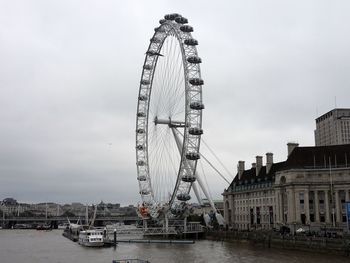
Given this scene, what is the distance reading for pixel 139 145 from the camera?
3078 inches

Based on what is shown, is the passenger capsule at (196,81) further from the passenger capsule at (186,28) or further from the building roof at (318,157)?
the building roof at (318,157)

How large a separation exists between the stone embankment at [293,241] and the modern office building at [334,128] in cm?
9002

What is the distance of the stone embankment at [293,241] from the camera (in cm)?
4556

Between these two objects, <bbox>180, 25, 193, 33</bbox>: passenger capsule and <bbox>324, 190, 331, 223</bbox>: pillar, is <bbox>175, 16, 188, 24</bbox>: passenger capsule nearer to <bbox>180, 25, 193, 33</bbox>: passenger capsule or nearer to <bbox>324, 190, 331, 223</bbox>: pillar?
<bbox>180, 25, 193, 33</bbox>: passenger capsule

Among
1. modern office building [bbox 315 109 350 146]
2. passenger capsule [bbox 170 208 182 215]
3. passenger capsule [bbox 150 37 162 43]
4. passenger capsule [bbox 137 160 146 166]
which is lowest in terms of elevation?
passenger capsule [bbox 170 208 182 215]

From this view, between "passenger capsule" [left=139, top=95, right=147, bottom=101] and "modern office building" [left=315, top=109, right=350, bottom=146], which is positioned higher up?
"modern office building" [left=315, top=109, right=350, bottom=146]

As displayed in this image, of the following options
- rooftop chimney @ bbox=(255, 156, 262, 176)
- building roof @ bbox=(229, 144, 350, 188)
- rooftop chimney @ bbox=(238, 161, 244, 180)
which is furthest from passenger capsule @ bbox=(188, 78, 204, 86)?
rooftop chimney @ bbox=(238, 161, 244, 180)

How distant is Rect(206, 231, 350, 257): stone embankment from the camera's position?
45.6 meters

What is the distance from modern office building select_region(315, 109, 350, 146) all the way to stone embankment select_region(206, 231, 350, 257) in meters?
90.0

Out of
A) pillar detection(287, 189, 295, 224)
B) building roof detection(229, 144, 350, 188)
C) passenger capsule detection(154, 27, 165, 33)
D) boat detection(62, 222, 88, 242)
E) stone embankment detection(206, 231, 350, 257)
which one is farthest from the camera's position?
boat detection(62, 222, 88, 242)

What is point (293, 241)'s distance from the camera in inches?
2074

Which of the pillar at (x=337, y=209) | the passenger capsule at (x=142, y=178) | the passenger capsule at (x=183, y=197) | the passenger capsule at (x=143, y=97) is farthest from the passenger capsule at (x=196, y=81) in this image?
the pillar at (x=337, y=209)

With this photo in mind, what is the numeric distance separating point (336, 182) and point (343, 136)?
284ft

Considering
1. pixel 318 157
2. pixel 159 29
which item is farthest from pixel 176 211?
pixel 159 29
